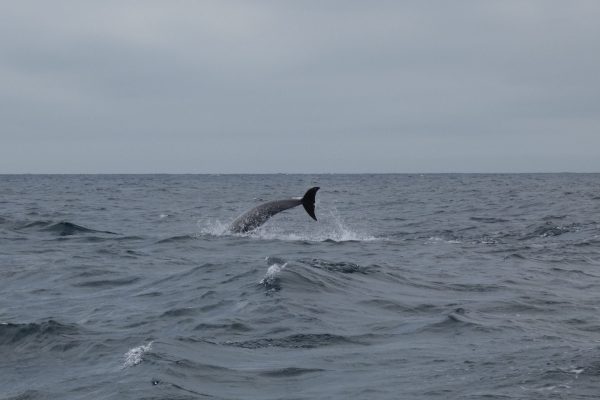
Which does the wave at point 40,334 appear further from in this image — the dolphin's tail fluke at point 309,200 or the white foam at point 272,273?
the dolphin's tail fluke at point 309,200

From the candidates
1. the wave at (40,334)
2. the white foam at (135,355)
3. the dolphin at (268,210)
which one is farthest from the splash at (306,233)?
the white foam at (135,355)

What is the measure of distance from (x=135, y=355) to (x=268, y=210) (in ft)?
44.8

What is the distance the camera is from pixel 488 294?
45.9 feet

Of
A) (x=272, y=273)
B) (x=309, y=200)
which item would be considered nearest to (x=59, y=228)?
(x=309, y=200)

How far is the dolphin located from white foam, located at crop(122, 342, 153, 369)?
39.4 ft

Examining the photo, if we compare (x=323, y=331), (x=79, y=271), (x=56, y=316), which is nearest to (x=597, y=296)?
(x=323, y=331)

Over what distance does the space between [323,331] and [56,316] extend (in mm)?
4177

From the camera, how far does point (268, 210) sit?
23156 mm

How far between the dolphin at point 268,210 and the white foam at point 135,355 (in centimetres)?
1202

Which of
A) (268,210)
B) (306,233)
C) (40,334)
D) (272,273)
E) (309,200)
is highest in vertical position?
(309,200)

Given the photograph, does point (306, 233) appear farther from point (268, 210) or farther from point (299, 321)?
point (299, 321)

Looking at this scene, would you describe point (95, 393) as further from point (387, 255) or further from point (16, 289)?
point (387, 255)

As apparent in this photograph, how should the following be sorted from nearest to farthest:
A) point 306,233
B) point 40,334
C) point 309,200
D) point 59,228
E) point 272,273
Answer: point 40,334 → point 272,273 → point 309,200 → point 59,228 → point 306,233

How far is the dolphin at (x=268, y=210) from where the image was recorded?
877 inches
